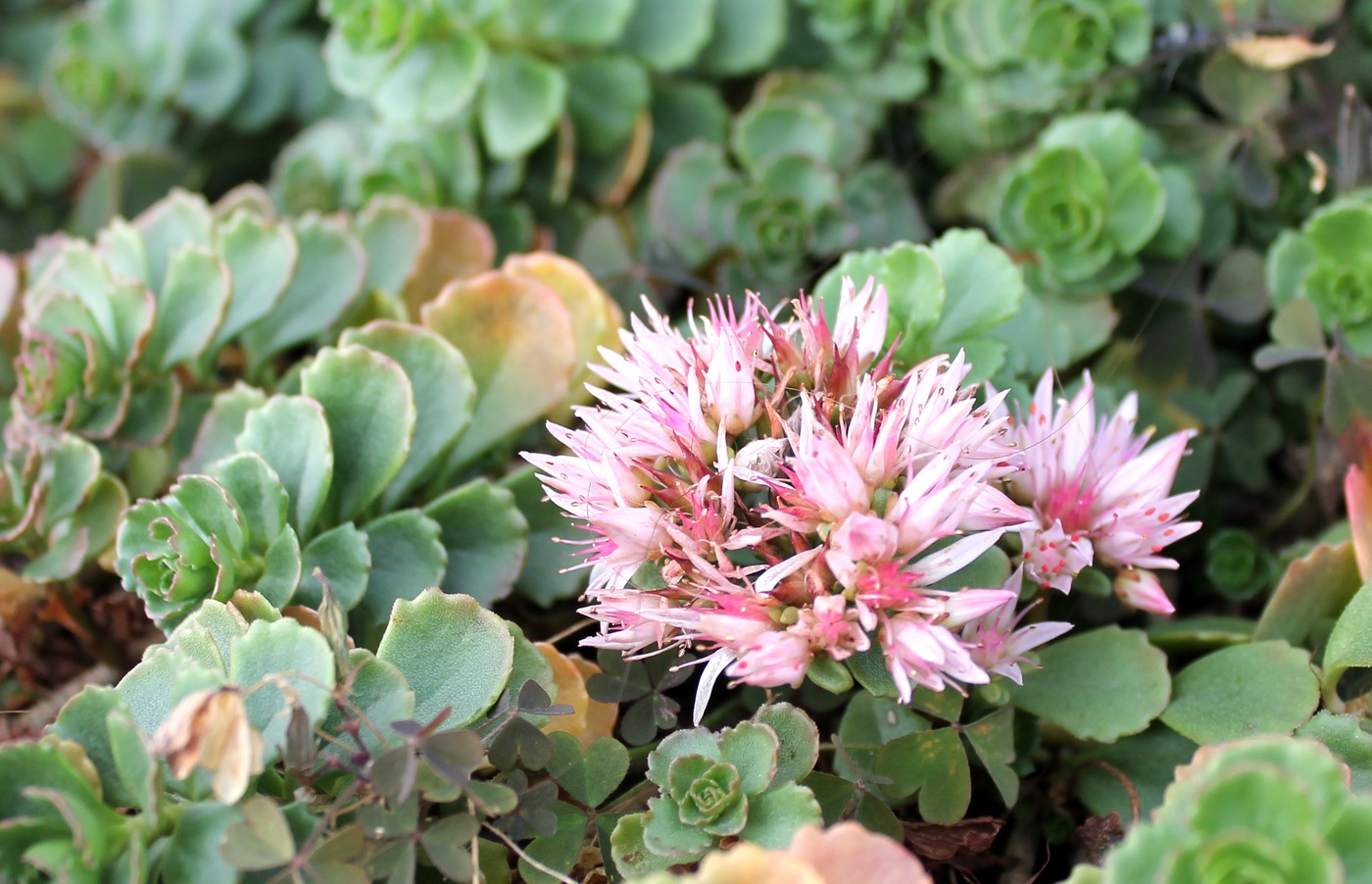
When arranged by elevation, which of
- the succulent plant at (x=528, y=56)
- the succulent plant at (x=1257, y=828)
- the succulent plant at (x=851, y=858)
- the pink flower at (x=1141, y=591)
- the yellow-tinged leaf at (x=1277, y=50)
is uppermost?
the succulent plant at (x=528, y=56)

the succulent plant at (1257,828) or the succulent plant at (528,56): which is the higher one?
the succulent plant at (528,56)

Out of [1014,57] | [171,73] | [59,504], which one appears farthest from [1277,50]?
[171,73]

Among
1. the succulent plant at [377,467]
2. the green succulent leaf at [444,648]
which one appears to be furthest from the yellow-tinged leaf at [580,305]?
the green succulent leaf at [444,648]

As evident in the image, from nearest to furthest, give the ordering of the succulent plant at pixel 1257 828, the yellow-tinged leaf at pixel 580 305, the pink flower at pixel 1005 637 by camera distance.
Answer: the succulent plant at pixel 1257 828
the pink flower at pixel 1005 637
the yellow-tinged leaf at pixel 580 305

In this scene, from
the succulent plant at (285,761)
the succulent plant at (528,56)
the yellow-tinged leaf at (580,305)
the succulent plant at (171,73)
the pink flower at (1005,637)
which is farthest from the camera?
the succulent plant at (171,73)

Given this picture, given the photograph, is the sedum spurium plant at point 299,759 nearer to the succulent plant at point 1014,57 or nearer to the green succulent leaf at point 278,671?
the green succulent leaf at point 278,671

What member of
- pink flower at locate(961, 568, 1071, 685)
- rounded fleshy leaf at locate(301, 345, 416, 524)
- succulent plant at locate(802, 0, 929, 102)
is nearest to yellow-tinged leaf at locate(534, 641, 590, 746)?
rounded fleshy leaf at locate(301, 345, 416, 524)

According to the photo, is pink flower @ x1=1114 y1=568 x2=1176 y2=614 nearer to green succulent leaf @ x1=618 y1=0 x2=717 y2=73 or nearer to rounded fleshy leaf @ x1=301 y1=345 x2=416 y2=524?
rounded fleshy leaf @ x1=301 y1=345 x2=416 y2=524

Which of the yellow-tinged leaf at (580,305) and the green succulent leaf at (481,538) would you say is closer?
the green succulent leaf at (481,538)
